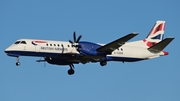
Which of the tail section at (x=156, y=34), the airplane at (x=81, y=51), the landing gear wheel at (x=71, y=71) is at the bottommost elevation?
the landing gear wheel at (x=71, y=71)

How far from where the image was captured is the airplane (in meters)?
42.2

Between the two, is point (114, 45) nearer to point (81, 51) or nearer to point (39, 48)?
point (81, 51)

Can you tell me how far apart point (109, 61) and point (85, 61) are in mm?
2827

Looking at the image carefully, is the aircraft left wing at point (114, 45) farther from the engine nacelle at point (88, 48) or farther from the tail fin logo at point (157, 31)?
the tail fin logo at point (157, 31)

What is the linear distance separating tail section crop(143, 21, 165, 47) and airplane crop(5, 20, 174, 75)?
1781 mm

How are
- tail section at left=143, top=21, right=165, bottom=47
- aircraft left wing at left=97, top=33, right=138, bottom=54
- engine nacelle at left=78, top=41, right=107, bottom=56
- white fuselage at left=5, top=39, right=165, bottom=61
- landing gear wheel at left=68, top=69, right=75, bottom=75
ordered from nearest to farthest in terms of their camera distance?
aircraft left wing at left=97, top=33, right=138, bottom=54 → white fuselage at left=5, top=39, right=165, bottom=61 → engine nacelle at left=78, top=41, right=107, bottom=56 → landing gear wheel at left=68, top=69, right=75, bottom=75 → tail section at left=143, top=21, right=165, bottom=47

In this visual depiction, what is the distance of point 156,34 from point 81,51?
1060cm

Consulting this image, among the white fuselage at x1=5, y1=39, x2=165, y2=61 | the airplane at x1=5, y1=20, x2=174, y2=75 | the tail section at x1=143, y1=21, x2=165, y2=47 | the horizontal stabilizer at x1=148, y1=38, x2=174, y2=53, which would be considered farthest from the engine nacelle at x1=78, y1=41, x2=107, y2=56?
the tail section at x1=143, y1=21, x2=165, y2=47

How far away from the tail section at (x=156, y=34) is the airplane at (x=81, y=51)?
5.84ft

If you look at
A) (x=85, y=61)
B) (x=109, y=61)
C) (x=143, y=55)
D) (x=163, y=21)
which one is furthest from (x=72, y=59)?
(x=163, y=21)

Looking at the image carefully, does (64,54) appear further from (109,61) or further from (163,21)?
(163,21)

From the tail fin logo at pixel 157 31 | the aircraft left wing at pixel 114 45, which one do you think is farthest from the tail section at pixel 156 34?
the aircraft left wing at pixel 114 45

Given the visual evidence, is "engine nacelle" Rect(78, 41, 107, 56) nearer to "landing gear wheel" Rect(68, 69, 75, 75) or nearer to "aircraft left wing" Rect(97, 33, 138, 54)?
"aircraft left wing" Rect(97, 33, 138, 54)

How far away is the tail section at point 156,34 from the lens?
49250 millimetres
